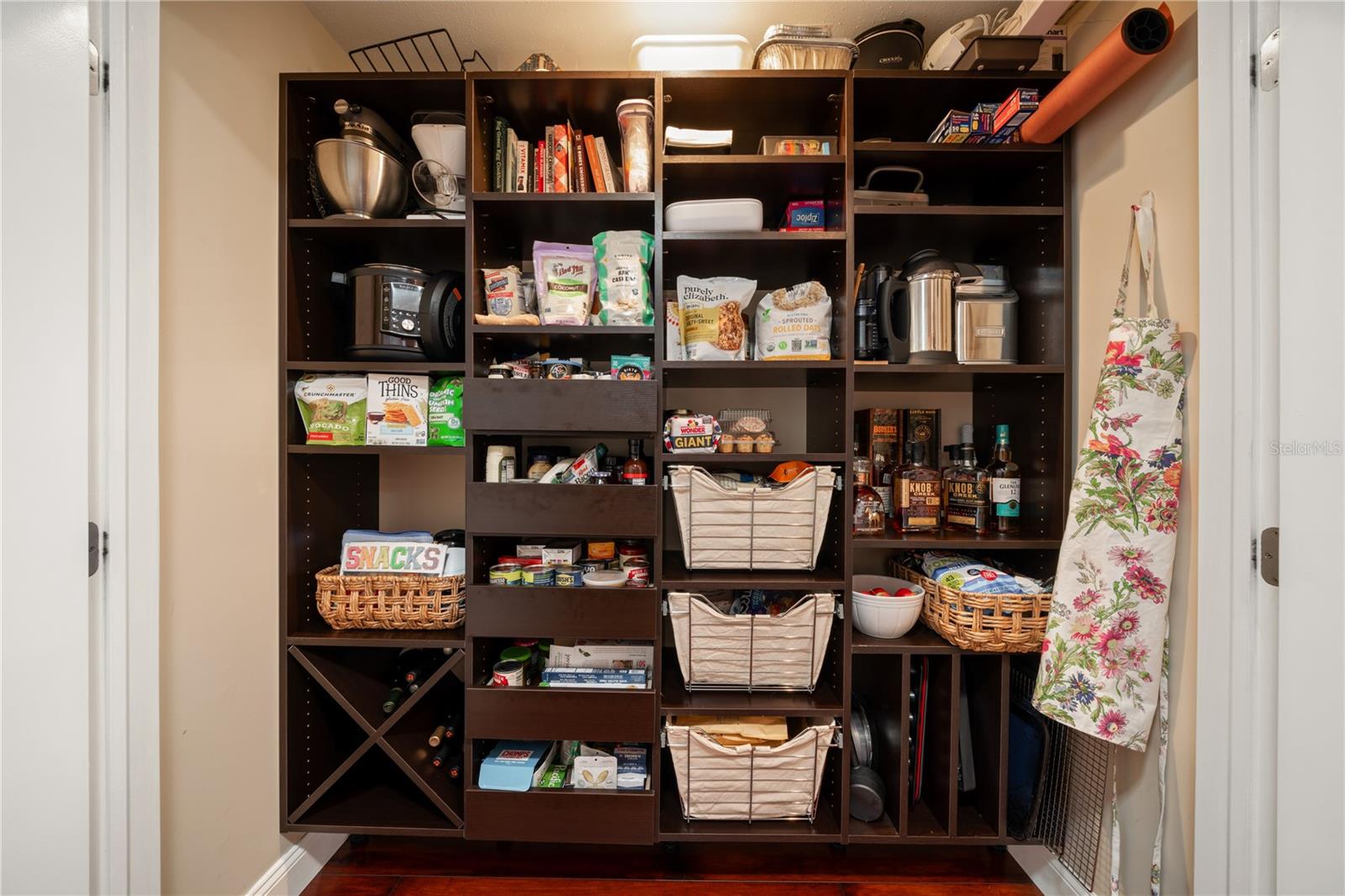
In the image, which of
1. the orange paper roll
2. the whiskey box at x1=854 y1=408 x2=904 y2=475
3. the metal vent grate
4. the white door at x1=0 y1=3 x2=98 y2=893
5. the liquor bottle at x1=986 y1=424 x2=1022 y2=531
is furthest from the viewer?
the whiskey box at x1=854 y1=408 x2=904 y2=475

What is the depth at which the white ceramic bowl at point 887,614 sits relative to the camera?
1435 mm

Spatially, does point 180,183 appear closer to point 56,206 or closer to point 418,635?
point 56,206

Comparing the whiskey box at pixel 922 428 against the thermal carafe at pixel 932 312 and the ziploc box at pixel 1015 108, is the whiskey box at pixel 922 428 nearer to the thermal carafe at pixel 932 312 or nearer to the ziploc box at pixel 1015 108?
the thermal carafe at pixel 932 312

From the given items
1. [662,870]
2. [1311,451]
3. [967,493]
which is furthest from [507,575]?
[1311,451]

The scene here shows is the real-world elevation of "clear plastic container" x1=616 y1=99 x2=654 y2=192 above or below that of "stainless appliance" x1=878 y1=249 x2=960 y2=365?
above

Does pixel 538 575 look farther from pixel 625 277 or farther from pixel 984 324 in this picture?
pixel 984 324

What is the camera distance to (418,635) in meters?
1.48

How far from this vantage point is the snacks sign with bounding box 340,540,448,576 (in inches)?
58.5

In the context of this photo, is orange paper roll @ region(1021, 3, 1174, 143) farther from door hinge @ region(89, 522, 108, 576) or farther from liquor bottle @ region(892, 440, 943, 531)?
door hinge @ region(89, 522, 108, 576)

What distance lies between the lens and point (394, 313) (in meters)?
1.45

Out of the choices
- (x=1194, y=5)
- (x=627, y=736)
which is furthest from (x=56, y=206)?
(x=1194, y=5)

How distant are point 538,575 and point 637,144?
1203mm

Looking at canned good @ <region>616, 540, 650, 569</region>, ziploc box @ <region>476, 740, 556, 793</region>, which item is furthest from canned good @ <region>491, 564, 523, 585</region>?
ziploc box @ <region>476, 740, 556, 793</region>

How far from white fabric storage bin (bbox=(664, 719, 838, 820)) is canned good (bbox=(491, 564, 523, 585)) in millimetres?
574
